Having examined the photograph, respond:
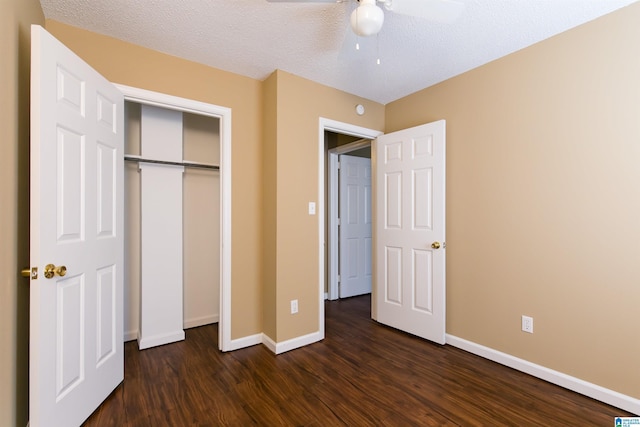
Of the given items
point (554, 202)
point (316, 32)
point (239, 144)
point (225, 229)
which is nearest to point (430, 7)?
point (316, 32)

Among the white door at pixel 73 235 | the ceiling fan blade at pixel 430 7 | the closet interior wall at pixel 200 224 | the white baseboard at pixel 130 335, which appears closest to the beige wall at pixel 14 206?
the white door at pixel 73 235

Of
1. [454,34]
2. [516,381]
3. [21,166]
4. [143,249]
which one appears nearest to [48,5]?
[21,166]

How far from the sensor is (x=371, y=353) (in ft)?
8.33

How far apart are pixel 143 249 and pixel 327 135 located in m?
2.76

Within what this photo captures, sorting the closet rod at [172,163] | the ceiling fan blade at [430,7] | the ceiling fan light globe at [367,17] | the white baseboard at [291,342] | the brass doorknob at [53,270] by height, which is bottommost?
the white baseboard at [291,342]

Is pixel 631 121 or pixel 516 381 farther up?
pixel 631 121

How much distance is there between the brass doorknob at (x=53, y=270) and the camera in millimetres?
1411

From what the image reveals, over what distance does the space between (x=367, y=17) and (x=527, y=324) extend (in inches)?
95.2

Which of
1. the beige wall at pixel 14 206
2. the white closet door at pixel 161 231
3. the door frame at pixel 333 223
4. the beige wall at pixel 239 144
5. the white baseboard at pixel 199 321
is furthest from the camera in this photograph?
the door frame at pixel 333 223

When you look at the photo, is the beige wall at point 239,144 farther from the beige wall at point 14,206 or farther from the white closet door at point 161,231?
the beige wall at point 14,206

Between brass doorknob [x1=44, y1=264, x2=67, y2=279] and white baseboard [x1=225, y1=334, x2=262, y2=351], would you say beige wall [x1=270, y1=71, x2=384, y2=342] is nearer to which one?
white baseboard [x1=225, y1=334, x2=262, y2=351]

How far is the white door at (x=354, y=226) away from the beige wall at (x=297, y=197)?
4.77 ft

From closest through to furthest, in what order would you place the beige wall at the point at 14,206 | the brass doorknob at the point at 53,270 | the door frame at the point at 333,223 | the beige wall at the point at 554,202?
the beige wall at the point at 14,206
the brass doorknob at the point at 53,270
the beige wall at the point at 554,202
the door frame at the point at 333,223

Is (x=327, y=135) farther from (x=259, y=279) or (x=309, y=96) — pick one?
(x=259, y=279)
